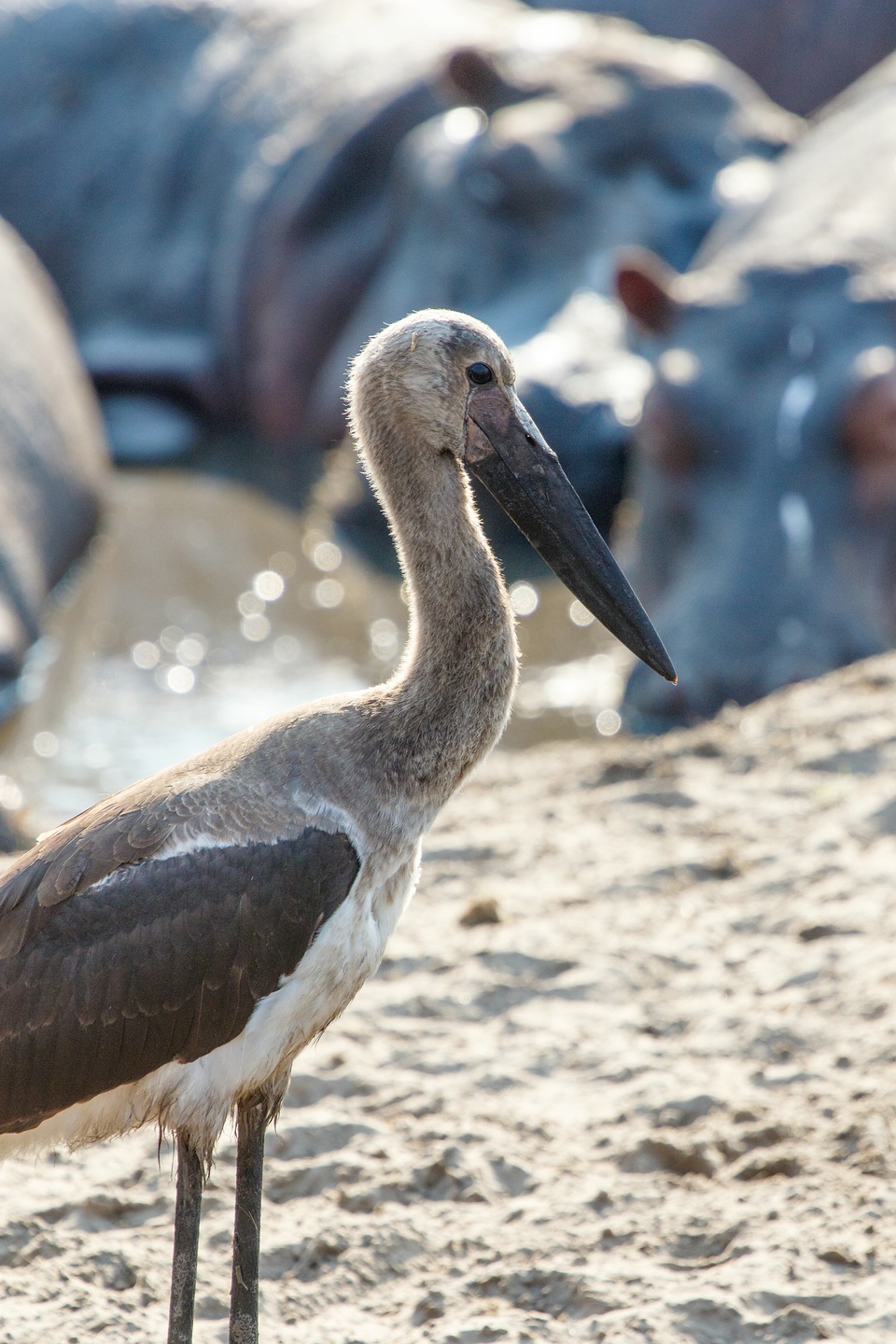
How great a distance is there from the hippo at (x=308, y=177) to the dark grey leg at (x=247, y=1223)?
16.4 ft

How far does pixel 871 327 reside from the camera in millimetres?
5891

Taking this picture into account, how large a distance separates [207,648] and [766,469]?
7.80 ft

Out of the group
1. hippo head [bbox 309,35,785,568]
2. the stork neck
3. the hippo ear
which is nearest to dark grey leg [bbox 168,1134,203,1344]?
the stork neck

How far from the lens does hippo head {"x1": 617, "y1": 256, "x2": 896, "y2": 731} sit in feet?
18.5

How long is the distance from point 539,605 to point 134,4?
5509mm

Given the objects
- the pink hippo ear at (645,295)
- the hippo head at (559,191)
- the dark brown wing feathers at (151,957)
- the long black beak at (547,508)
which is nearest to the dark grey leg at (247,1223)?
the dark brown wing feathers at (151,957)

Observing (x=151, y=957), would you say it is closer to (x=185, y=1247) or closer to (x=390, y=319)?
(x=185, y=1247)

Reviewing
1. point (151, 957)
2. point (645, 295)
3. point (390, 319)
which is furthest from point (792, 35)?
point (151, 957)

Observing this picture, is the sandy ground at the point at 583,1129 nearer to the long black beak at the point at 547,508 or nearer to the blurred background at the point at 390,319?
the long black beak at the point at 547,508

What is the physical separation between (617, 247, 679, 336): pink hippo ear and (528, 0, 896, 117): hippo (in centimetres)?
619

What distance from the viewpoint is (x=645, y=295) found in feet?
20.8

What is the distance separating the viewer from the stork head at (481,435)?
2596 millimetres

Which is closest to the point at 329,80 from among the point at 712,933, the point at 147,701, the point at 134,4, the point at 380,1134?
the point at 134,4

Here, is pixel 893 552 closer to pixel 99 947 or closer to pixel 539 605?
pixel 539 605
